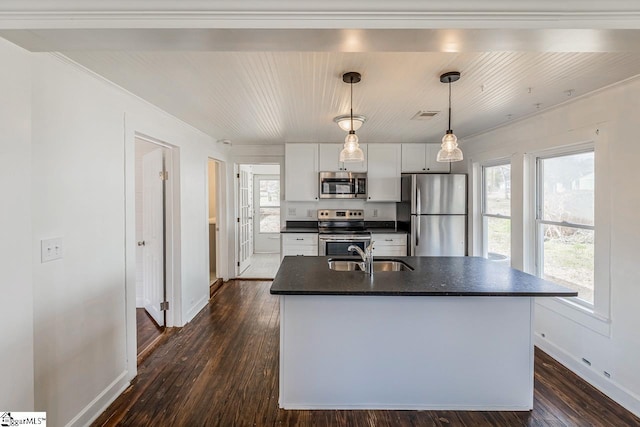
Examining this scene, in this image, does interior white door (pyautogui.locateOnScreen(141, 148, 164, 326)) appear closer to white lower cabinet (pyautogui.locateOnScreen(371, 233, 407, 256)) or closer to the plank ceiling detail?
the plank ceiling detail

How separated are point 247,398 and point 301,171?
10.4 ft

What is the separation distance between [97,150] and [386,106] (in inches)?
91.5

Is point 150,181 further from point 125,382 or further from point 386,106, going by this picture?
point 386,106

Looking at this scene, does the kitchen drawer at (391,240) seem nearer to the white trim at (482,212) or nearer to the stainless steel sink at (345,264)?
the white trim at (482,212)

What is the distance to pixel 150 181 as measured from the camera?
3311 millimetres

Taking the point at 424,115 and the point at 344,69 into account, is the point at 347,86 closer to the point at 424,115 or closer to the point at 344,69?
the point at 344,69

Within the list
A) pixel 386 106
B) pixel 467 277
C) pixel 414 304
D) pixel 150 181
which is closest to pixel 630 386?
pixel 467 277

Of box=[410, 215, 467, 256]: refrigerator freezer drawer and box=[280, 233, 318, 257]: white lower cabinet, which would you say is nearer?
box=[410, 215, 467, 256]: refrigerator freezer drawer

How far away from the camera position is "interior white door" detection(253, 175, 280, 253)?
24.6 ft

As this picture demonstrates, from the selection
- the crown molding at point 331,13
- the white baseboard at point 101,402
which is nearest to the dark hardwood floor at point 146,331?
the white baseboard at point 101,402

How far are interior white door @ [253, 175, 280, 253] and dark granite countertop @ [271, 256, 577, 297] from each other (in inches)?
203

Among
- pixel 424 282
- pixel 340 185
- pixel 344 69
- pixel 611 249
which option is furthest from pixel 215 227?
pixel 611 249

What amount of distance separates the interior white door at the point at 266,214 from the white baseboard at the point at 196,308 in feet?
11.6

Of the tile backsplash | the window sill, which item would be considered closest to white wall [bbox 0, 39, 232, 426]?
the tile backsplash
